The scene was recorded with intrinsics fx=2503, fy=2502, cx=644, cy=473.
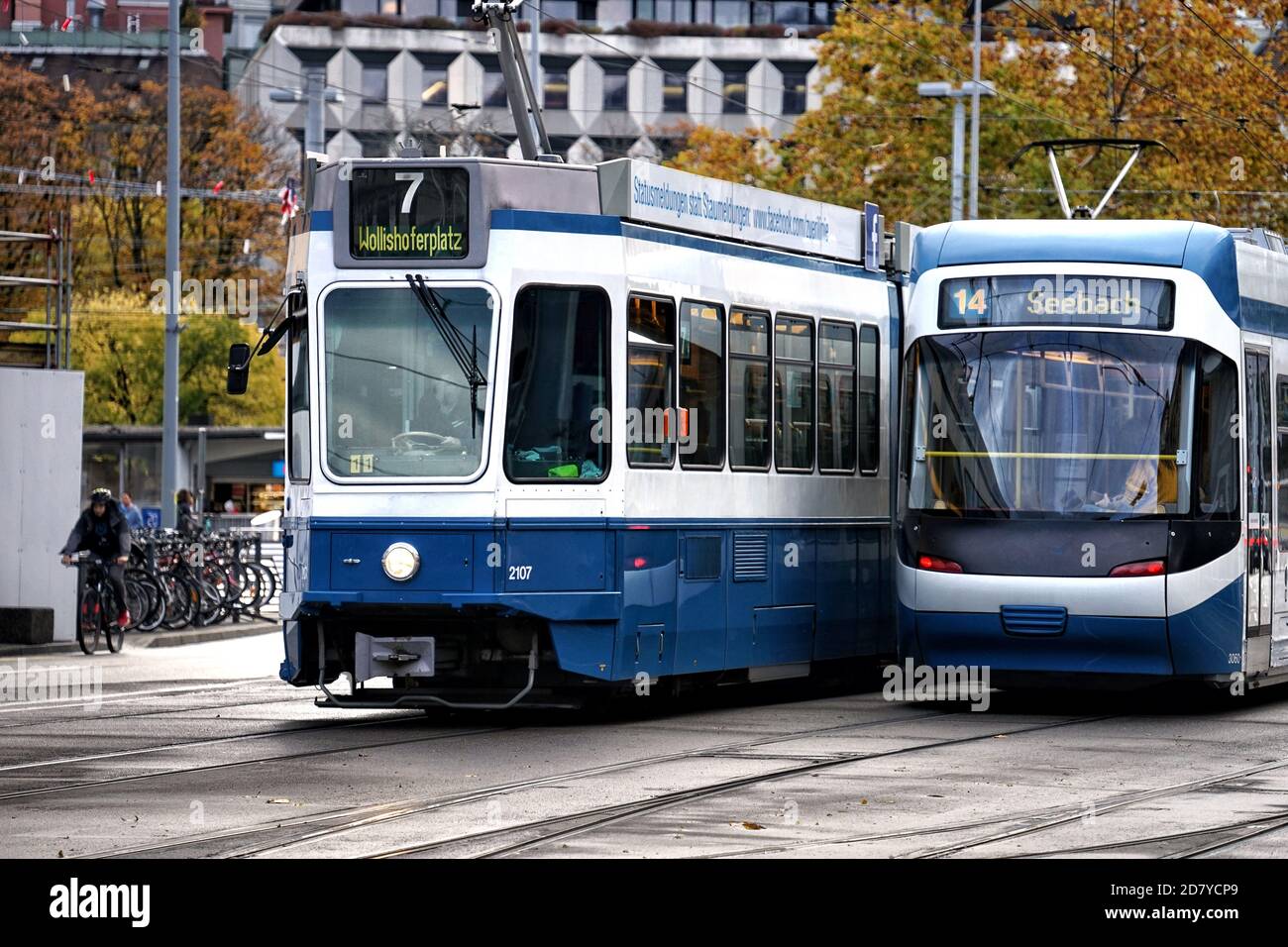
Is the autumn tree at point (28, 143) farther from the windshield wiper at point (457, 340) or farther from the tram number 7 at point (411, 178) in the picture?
the windshield wiper at point (457, 340)

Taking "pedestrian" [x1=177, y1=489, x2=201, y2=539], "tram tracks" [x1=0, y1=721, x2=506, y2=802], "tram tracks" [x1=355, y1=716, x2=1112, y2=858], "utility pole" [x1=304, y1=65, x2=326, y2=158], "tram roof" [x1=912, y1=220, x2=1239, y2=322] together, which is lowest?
"tram tracks" [x1=0, y1=721, x2=506, y2=802]

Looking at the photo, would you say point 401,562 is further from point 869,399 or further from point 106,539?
point 106,539

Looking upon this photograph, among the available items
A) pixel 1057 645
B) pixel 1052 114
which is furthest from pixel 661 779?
pixel 1052 114

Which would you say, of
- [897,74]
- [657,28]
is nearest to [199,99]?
[897,74]

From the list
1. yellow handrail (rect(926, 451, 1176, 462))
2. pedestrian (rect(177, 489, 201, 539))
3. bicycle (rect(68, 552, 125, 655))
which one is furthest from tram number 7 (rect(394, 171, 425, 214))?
pedestrian (rect(177, 489, 201, 539))

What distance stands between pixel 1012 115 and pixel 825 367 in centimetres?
2990

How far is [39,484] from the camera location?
2611 cm

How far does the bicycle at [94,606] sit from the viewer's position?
25.6 m

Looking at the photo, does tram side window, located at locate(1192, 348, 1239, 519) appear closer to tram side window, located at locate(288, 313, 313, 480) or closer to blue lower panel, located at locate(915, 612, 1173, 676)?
blue lower panel, located at locate(915, 612, 1173, 676)

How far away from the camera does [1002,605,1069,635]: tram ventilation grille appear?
16.1 m

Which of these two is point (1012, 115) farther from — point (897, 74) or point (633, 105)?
point (633, 105)

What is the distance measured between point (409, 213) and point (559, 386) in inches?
56.4

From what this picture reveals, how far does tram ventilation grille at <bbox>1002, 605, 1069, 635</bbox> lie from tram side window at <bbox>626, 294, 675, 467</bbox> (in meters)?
2.43

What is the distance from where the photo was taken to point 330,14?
9219 centimetres
